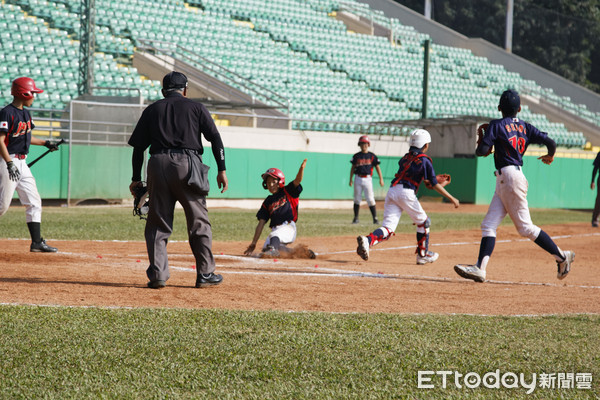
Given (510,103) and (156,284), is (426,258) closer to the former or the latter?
(510,103)

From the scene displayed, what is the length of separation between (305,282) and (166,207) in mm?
1873

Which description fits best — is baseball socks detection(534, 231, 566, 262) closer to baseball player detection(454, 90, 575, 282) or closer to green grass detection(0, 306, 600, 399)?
baseball player detection(454, 90, 575, 282)

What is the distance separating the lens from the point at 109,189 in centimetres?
2258

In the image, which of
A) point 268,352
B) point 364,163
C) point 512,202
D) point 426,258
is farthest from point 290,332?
point 364,163

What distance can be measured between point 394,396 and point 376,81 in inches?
1292

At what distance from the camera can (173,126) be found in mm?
6738

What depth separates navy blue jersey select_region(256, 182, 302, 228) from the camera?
10336mm

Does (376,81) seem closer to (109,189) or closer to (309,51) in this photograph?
A: (309,51)

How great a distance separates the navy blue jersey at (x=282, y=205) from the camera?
10336mm

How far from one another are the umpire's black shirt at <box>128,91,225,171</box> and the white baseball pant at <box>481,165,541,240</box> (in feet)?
11.1

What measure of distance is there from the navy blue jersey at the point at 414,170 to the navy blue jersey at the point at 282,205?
145 centimetres

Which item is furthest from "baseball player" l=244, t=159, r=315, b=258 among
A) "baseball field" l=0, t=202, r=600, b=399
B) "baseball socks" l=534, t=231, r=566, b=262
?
"baseball socks" l=534, t=231, r=566, b=262

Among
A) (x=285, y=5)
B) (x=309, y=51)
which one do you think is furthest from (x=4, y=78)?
(x=285, y=5)

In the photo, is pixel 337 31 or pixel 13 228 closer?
pixel 13 228
